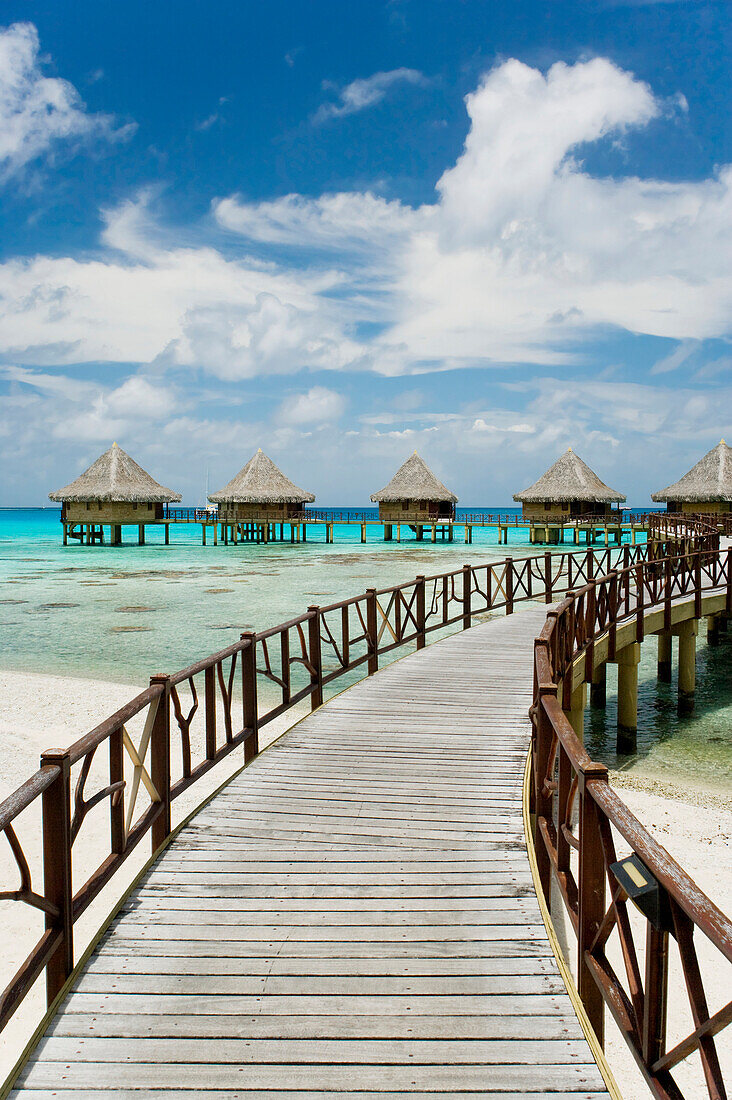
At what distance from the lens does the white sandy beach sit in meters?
3.88

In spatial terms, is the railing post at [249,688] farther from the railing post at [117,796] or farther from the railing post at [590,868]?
the railing post at [590,868]

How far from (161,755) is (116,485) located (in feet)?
133

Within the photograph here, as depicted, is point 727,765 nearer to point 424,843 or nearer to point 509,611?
point 509,611

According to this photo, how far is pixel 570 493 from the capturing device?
41781 mm

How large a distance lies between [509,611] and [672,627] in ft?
8.78

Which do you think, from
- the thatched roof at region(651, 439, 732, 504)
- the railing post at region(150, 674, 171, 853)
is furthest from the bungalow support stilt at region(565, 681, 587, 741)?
the thatched roof at region(651, 439, 732, 504)

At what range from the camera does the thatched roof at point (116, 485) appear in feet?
136

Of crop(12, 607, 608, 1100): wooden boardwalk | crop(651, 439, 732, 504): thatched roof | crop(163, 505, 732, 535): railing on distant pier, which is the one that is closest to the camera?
crop(12, 607, 608, 1100): wooden boardwalk

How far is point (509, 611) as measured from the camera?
482 inches

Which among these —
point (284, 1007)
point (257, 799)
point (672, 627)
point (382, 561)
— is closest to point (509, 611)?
point (672, 627)

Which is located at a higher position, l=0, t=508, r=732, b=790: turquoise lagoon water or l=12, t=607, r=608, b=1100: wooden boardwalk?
l=12, t=607, r=608, b=1100: wooden boardwalk

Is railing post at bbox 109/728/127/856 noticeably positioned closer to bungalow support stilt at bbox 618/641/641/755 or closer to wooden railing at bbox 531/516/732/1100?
wooden railing at bbox 531/516/732/1100

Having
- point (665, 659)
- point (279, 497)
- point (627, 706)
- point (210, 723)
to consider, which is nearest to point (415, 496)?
point (279, 497)

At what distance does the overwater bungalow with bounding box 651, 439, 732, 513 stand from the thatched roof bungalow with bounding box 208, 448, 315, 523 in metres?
21.2
